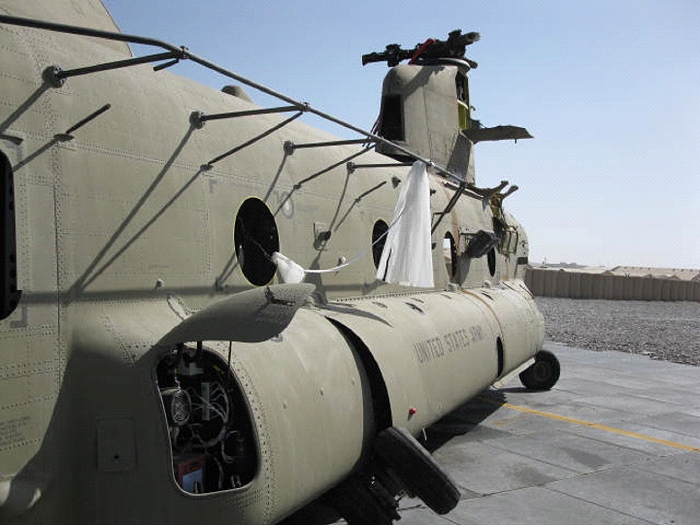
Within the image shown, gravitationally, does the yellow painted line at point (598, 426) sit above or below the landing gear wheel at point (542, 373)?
below

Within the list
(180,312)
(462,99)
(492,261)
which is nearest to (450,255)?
(492,261)

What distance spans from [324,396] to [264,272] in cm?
148

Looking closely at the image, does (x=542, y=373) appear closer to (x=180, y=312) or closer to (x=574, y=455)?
(x=574, y=455)

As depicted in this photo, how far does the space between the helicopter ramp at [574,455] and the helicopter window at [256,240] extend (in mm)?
2661

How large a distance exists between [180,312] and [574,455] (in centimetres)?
598

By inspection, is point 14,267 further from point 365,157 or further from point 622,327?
point 622,327

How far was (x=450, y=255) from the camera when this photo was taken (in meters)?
10.4

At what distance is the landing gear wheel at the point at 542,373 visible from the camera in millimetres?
13023

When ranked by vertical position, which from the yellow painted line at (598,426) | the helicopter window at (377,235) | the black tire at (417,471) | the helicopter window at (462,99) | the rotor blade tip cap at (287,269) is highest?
the helicopter window at (462,99)

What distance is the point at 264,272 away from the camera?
5.99 m

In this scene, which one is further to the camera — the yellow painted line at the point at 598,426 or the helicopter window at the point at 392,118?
the helicopter window at the point at 392,118

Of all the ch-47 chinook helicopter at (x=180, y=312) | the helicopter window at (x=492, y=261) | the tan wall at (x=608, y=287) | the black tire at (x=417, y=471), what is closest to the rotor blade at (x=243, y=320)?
the ch-47 chinook helicopter at (x=180, y=312)

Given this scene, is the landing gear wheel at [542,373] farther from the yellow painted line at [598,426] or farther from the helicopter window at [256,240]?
the helicopter window at [256,240]

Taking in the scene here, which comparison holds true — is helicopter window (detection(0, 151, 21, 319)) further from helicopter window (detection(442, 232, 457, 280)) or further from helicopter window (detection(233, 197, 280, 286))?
helicopter window (detection(442, 232, 457, 280))
